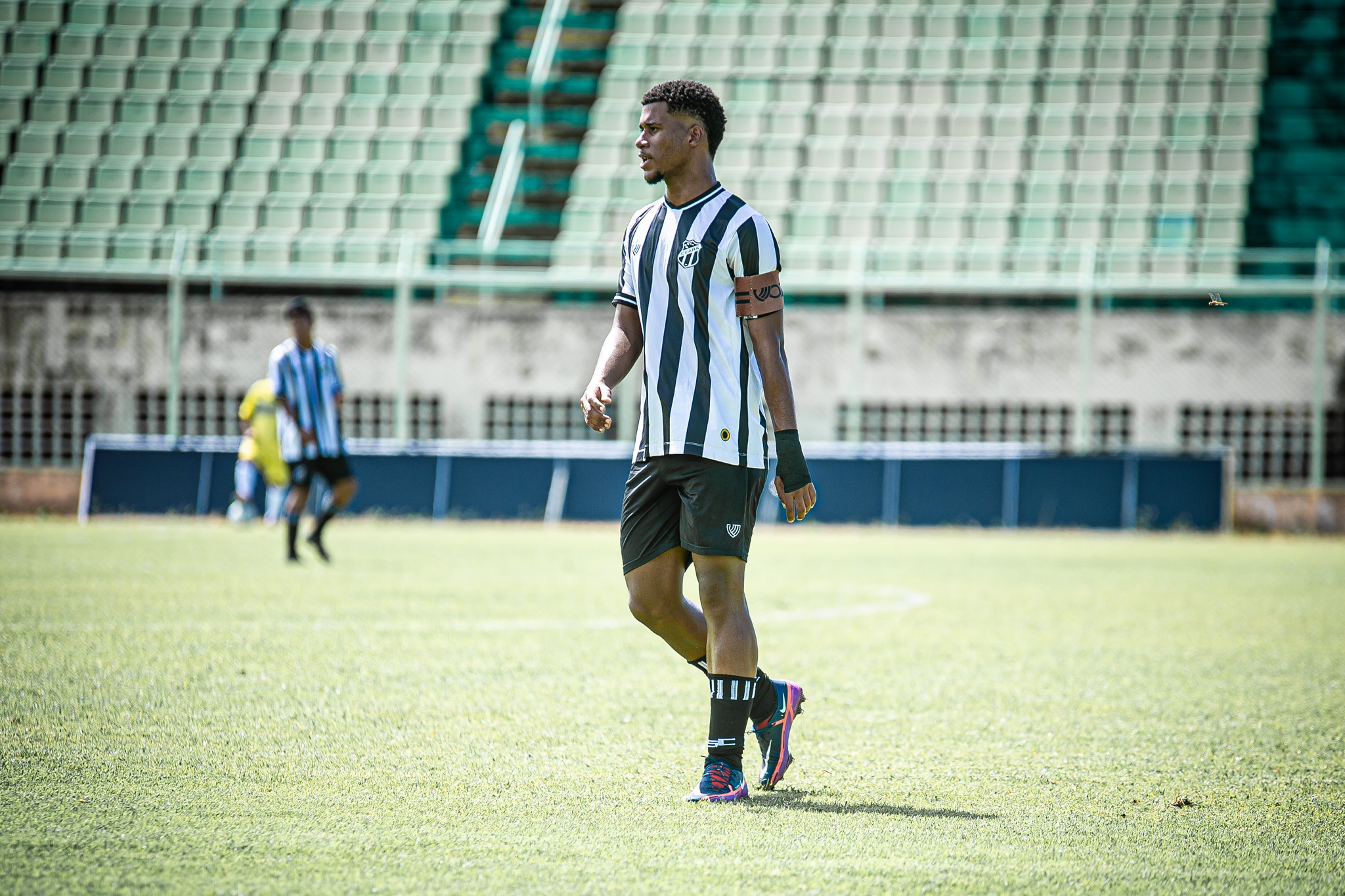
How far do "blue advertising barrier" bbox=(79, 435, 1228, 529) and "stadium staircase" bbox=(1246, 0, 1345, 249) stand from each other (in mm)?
6297

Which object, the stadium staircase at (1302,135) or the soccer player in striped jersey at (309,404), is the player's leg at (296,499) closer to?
the soccer player in striped jersey at (309,404)

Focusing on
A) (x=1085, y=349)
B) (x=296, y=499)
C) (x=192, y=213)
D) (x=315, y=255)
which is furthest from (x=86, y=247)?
(x=1085, y=349)

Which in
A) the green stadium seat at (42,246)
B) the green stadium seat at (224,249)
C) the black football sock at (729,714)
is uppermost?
the green stadium seat at (224,249)

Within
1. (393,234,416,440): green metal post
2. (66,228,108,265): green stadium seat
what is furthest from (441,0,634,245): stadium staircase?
(66,228,108,265): green stadium seat

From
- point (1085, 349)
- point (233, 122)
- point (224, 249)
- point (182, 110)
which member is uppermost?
point (182, 110)

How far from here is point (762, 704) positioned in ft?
12.5

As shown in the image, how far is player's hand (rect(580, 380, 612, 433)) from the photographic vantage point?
3699 millimetres

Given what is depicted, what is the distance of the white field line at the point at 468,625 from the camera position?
6.73m

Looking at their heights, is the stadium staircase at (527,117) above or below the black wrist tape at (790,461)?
above

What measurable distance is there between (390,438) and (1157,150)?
43.6 feet

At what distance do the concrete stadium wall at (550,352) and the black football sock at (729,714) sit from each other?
1475cm

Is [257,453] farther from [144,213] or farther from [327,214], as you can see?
[144,213]

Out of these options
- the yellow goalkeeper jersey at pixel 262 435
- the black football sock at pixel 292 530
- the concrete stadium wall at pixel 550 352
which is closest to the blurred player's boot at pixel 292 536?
the black football sock at pixel 292 530

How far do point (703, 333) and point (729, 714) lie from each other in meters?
1.05
